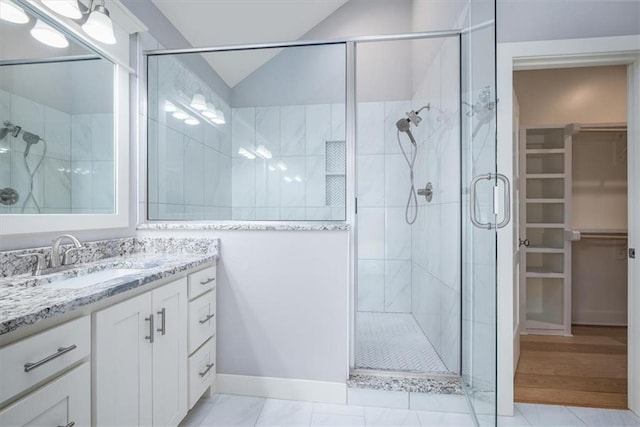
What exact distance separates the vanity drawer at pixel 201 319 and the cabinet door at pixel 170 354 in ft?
0.21

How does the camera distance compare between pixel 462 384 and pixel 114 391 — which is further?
pixel 462 384

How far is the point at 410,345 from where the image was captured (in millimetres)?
2359

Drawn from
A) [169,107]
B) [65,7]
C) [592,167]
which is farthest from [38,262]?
[592,167]

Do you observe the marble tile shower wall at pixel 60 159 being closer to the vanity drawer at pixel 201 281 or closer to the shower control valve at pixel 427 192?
the vanity drawer at pixel 201 281

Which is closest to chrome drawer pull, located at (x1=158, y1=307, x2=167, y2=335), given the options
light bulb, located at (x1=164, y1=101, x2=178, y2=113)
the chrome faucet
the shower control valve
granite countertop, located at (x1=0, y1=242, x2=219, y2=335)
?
granite countertop, located at (x1=0, y1=242, x2=219, y2=335)

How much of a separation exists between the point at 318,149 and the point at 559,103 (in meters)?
2.75

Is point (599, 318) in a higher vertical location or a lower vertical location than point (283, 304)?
lower

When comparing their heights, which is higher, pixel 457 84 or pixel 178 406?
pixel 457 84

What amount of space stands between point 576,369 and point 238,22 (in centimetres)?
380

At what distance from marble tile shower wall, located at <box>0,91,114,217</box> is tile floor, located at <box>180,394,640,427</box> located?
51.5 inches

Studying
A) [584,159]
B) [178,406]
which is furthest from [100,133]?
[584,159]

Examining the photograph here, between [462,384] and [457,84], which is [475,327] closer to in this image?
[462,384]

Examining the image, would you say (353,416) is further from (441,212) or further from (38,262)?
(38,262)

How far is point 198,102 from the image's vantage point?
2.49 meters
